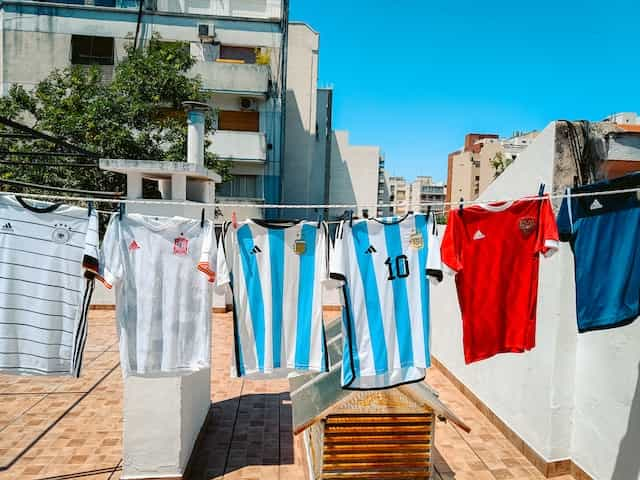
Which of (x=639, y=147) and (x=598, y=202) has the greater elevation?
(x=639, y=147)

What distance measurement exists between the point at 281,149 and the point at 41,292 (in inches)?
628

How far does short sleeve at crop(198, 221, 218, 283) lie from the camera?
3.60 m

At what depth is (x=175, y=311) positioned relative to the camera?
3771mm

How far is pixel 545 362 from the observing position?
197 inches

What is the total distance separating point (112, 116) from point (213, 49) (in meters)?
7.81

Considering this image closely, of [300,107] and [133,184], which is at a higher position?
[300,107]

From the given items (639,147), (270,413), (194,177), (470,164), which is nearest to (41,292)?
(194,177)

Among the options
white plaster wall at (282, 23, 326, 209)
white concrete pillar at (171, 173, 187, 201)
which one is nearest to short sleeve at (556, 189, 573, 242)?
white concrete pillar at (171, 173, 187, 201)

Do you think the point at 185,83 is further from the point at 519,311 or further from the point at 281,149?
the point at 519,311

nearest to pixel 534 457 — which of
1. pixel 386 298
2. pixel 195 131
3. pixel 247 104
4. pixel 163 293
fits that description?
pixel 386 298

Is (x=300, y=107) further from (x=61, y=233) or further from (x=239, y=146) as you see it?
(x=61, y=233)

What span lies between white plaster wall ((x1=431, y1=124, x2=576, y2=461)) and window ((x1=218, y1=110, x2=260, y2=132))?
14176mm

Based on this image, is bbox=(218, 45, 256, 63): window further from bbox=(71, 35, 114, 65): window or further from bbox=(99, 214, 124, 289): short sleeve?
bbox=(99, 214, 124, 289): short sleeve

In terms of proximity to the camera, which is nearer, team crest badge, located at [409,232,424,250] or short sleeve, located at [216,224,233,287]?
short sleeve, located at [216,224,233,287]
